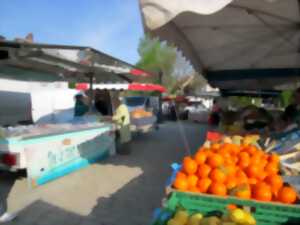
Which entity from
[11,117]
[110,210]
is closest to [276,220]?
[110,210]

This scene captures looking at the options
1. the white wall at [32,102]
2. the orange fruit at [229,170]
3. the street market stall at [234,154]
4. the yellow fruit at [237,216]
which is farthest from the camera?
the white wall at [32,102]

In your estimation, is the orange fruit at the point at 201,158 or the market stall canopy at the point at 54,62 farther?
the market stall canopy at the point at 54,62

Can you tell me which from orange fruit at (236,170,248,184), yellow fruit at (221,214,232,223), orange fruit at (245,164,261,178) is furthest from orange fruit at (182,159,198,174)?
yellow fruit at (221,214,232,223)

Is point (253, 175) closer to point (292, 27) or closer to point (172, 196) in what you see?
point (172, 196)

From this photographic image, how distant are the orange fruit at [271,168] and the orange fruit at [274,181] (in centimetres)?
18

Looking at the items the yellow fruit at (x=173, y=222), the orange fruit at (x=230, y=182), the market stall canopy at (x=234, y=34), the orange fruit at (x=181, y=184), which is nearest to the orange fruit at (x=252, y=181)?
the orange fruit at (x=230, y=182)

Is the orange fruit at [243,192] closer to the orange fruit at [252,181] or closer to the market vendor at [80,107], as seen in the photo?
the orange fruit at [252,181]

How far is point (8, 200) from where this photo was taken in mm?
4395

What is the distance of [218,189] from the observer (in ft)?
7.54

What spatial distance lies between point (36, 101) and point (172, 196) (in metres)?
10.3

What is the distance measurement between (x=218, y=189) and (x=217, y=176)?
0.49 feet

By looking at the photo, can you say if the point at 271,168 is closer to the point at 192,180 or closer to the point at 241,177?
the point at 241,177

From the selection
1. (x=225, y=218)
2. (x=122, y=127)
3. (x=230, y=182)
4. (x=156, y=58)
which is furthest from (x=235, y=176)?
(x=156, y=58)

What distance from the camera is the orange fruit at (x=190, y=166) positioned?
259cm
